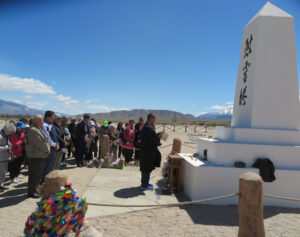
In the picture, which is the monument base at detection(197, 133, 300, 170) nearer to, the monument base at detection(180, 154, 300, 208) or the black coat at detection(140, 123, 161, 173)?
the monument base at detection(180, 154, 300, 208)

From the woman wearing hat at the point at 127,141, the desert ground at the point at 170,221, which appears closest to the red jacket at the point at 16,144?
the desert ground at the point at 170,221

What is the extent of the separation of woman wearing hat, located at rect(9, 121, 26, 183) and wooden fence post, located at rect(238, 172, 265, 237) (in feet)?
15.8

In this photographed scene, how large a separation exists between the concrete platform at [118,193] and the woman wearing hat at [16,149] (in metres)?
1.84

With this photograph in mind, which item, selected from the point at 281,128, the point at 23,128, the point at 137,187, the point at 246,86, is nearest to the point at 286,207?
the point at 281,128

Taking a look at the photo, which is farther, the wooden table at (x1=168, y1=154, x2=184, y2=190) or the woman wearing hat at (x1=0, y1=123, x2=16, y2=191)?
the wooden table at (x1=168, y1=154, x2=184, y2=190)

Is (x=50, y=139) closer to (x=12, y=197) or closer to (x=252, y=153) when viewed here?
(x=12, y=197)

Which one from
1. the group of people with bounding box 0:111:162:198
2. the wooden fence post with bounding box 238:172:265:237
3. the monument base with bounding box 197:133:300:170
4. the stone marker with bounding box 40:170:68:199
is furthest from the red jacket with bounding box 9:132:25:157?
the wooden fence post with bounding box 238:172:265:237

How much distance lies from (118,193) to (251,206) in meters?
2.91

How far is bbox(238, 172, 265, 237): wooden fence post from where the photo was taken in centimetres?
253

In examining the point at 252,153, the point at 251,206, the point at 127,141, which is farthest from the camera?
the point at 127,141

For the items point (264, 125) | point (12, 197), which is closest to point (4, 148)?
point (12, 197)

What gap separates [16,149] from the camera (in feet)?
16.6

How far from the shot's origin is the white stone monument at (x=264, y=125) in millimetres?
4340

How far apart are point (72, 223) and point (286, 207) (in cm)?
415
